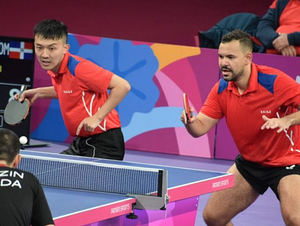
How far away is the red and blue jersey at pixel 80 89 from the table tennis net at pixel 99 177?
1009mm

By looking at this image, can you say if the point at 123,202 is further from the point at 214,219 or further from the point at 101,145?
the point at 101,145

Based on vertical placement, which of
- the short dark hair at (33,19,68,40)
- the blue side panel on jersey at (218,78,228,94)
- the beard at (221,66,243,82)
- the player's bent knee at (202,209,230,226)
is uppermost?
the short dark hair at (33,19,68,40)

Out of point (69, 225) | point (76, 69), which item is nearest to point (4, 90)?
point (76, 69)

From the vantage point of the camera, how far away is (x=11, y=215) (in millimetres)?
3414

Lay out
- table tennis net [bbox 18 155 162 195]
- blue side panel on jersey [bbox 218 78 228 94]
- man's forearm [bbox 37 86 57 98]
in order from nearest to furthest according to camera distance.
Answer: table tennis net [bbox 18 155 162 195] < blue side panel on jersey [bbox 218 78 228 94] < man's forearm [bbox 37 86 57 98]

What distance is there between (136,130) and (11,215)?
21.1 ft

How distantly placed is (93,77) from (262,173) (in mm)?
1467

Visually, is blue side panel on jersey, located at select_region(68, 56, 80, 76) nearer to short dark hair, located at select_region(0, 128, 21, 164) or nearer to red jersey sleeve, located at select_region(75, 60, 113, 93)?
red jersey sleeve, located at select_region(75, 60, 113, 93)

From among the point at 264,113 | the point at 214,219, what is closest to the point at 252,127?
the point at 264,113

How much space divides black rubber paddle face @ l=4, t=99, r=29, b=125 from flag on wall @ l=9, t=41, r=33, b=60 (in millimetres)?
3356

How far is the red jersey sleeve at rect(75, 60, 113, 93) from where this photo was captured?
584 cm

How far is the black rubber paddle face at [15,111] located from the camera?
5992 millimetres

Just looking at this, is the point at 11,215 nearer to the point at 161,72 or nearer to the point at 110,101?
the point at 110,101

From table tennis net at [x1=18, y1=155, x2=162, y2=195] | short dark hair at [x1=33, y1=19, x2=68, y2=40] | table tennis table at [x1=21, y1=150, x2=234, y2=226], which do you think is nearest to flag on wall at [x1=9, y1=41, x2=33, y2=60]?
short dark hair at [x1=33, y1=19, x2=68, y2=40]
